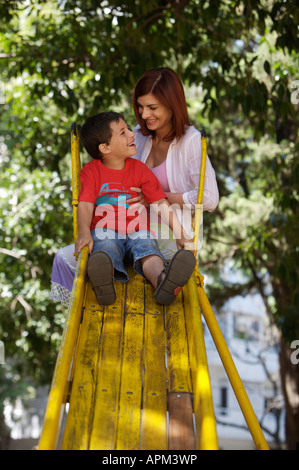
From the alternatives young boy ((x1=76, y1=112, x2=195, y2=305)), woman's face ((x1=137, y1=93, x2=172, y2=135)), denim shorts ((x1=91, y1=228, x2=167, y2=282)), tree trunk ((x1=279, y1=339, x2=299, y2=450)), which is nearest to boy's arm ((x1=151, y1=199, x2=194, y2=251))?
young boy ((x1=76, y1=112, x2=195, y2=305))

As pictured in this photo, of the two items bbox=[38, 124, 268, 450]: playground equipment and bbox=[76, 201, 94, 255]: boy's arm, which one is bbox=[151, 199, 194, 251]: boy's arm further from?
bbox=[76, 201, 94, 255]: boy's arm

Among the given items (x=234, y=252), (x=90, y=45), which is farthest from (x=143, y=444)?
(x=234, y=252)

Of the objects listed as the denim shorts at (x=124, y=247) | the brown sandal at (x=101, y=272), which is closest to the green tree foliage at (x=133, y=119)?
the denim shorts at (x=124, y=247)

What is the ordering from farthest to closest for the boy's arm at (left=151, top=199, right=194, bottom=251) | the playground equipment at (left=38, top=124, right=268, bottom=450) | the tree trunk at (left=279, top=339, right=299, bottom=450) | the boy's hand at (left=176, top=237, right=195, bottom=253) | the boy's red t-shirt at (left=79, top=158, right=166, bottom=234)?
the tree trunk at (left=279, top=339, right=299, bottom=450) < the boy's arm at (left=151, top=199, right=194, bottom=251) < the boy's red t-shirt at (left=79, top=158, right=166, bottom=234) < the boy's hand at (left=176, top=237, right=195, bottom=253) < the playground equipment at (left=38, top=124, right=268, bottom=450)

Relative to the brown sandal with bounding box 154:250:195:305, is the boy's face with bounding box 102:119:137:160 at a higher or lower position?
higher

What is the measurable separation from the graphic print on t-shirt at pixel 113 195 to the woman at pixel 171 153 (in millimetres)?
348

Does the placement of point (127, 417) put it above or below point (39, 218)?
below

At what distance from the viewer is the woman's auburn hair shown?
405cm

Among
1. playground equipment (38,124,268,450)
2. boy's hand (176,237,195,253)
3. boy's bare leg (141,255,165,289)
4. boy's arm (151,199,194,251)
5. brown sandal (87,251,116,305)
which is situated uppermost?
boy's arm (151,199,194,251)

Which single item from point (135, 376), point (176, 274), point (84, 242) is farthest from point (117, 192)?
point (135, 376)

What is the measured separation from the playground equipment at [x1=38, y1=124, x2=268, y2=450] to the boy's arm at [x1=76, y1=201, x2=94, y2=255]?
4 cm

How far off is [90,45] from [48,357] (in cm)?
489
